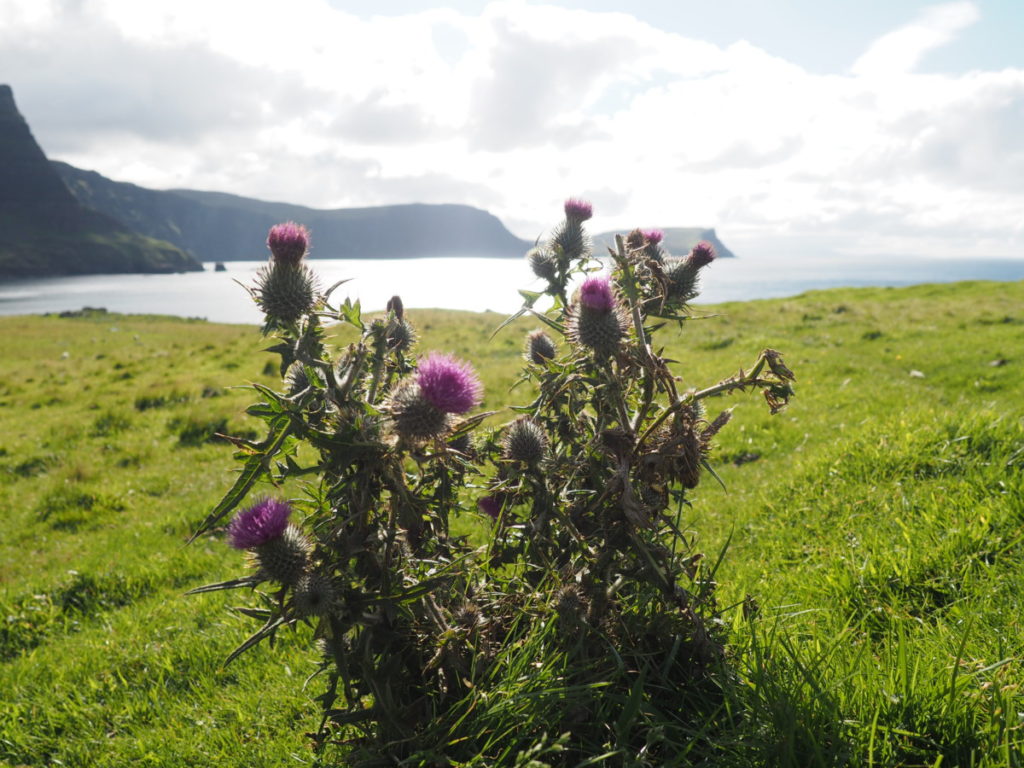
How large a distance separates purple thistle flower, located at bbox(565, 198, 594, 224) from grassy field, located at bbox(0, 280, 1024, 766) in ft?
3.06

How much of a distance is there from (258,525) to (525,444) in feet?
3.20

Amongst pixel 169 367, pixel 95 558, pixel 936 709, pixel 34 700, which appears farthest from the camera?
pixel 169 367

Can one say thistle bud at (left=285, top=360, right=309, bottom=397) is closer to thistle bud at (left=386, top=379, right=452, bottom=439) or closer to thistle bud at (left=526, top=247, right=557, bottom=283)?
thistle bud at (left=386, top=379, right=452, bottom=439)

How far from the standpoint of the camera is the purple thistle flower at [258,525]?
1941 millimetres

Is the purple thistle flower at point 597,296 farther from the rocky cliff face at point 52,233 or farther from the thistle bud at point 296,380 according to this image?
the rocky cliff face at point 52,233

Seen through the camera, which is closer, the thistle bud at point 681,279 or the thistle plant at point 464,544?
the thistle plant at point 464,544

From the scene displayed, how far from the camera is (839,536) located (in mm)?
3980

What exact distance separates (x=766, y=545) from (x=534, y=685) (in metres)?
2.87

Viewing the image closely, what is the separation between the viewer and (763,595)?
330cm

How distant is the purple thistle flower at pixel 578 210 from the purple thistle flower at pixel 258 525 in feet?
7.75

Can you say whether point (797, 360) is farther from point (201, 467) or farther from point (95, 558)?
point (95, 558)

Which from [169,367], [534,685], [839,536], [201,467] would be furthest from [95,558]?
[169,367]

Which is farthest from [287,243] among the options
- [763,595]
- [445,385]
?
[763,595]

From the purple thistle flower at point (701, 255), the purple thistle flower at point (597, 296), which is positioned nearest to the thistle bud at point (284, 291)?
the purple thistle flower at point (597, 296)
